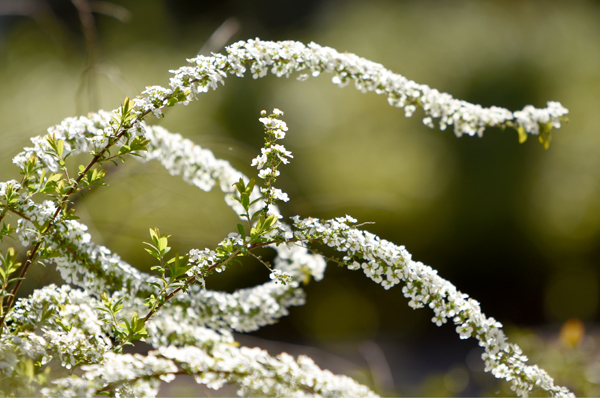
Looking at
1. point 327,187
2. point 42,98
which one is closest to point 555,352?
point 327,187

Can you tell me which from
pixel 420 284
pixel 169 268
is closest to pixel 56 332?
pixel 169 268

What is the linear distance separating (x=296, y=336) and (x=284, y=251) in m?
1.38

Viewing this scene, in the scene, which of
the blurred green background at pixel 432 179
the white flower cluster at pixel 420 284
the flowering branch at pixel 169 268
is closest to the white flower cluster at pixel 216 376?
the flowering branch at pixel 169 268

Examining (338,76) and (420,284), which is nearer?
(420,284)

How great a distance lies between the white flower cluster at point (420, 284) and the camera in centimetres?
44

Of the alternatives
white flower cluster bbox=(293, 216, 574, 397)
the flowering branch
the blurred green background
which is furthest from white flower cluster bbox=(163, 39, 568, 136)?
the blurred green background

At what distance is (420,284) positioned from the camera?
46 cm

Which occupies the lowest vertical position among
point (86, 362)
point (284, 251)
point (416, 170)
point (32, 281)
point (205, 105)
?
point (86, 362)

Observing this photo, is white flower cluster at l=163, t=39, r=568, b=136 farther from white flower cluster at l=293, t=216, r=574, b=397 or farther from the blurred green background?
the blurred green background

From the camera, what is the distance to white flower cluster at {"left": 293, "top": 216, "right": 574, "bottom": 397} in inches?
17.4

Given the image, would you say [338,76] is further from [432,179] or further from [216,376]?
[432,179]

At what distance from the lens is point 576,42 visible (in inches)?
83.4

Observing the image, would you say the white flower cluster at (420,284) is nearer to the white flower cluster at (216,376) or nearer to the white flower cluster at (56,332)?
the white flower cluster at (216,376)

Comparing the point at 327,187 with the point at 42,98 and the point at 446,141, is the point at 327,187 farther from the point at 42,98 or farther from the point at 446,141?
the point at 42,98
